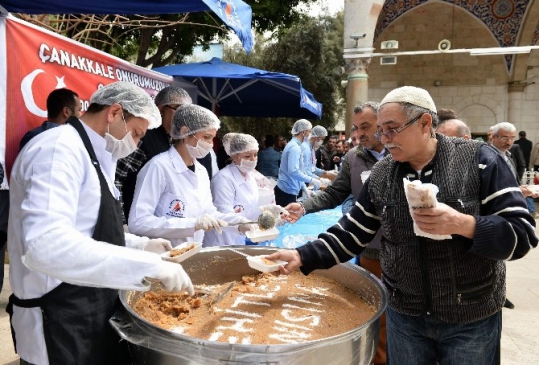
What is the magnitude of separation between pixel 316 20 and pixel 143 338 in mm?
19554

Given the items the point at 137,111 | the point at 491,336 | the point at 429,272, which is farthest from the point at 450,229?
the point at 137,111

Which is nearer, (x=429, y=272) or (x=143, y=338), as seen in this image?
(x=143, y=338)

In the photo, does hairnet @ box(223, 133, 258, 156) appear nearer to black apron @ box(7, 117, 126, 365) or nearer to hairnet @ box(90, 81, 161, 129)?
hairnet @ box(90, 81, 161, 129)

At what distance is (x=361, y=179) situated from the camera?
296 cm

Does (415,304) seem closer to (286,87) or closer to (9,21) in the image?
(9,21)

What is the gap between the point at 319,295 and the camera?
6.75 feet

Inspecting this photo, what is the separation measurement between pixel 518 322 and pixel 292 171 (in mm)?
3289

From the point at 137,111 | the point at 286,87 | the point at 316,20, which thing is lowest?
the point at 137,111

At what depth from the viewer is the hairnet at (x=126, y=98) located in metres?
1.64

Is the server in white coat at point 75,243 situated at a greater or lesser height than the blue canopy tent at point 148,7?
lesser

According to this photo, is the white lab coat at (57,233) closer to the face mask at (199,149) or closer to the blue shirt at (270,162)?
the face mask at (199,149)

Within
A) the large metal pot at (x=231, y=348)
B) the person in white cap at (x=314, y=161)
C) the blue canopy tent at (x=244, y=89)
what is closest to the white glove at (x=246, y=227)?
the large metal pot at (x=231, y=348)

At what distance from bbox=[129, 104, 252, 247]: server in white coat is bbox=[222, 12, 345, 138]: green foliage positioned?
1616 cm

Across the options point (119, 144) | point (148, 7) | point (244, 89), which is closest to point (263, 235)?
point (119, 144)
